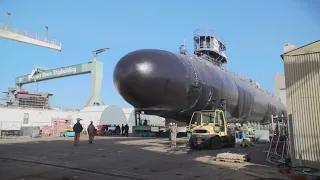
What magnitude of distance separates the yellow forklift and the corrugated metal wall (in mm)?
6077

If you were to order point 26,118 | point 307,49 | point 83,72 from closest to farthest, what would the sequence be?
point 307,49, point 26,118, point 83,72

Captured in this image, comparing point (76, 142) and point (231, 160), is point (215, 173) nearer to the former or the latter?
point (231, 160)

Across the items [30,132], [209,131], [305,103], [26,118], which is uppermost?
[305,103]

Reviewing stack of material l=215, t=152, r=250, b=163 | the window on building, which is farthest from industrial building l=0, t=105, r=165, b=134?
stack of material l=215, t=152, r=250, b=163

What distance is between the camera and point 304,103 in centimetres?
823

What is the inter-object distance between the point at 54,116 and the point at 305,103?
37.2 metres

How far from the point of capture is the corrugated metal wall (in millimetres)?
7992

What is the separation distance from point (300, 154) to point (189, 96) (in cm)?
825

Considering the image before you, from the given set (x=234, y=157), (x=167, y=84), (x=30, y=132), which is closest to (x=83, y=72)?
(x=30, y=132)

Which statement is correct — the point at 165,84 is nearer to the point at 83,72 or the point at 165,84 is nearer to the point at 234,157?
the point at 234,157

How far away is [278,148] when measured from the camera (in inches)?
477

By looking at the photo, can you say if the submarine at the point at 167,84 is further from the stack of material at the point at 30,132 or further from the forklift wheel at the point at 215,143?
the stack of material at the point at 30,132

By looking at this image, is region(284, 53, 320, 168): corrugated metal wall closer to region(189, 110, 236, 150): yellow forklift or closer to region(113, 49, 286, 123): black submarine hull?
region(189, 110, 236, 150): yellow forklift

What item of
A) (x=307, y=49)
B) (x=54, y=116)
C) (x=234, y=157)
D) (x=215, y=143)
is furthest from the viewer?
(x=54, y=116)
